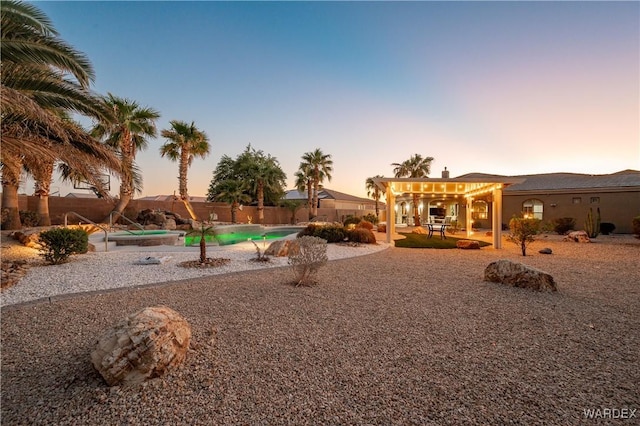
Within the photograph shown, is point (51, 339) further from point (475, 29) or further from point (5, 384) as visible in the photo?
point (475, 29)

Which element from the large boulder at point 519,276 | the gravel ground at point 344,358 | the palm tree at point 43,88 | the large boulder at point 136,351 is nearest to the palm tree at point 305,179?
the palm tree at point 43,88

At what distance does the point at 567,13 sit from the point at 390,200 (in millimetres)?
8775

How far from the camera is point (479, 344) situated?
3.13 m

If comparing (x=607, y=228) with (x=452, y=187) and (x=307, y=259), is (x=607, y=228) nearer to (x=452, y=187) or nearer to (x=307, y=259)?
(x=452, y=187)

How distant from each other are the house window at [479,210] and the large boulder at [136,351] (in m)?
23.4

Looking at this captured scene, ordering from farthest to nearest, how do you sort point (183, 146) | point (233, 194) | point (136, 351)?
point (233, 194) → point (183, 146) → point (136, 351)

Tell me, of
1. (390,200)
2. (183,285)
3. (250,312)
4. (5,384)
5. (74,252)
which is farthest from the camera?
(390,200)

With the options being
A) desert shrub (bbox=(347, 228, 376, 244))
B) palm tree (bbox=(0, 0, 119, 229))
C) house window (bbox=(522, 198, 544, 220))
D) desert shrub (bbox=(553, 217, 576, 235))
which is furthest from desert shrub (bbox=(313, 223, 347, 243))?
house window (bbox=(522, 198, 544, 220))

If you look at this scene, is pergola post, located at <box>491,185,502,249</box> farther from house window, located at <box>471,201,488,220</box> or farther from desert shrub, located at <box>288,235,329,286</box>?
house window, located at <box>471,201,488,220</box>

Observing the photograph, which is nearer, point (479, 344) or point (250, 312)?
point (479, 344)

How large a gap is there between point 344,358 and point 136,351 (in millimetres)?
1830

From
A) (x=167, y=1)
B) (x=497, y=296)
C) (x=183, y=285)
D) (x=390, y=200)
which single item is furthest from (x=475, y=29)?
(x=183, y=285)

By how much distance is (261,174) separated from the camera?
2628 cm

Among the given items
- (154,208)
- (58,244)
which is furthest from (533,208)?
(154,208)
